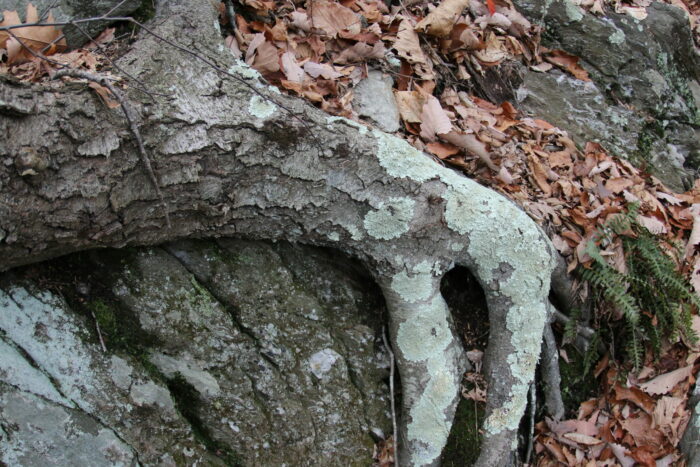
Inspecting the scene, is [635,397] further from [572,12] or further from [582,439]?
[572,12]

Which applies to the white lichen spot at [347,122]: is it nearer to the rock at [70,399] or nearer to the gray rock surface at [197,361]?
the gray rock surface at [197,361]

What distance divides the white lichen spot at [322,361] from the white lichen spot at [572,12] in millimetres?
3761

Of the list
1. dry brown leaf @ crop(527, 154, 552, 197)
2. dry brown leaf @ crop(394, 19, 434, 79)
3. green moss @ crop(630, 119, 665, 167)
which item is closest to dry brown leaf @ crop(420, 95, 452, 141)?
dry brown leaf @ crop(394, 19, 434, 79)

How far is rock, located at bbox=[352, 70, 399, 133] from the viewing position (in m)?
3.65

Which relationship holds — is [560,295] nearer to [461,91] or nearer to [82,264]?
[461,91]

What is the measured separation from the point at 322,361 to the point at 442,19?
8.20 ft

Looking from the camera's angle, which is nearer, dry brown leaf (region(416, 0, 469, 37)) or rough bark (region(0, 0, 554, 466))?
rough bark (region(0, 0, 554, 466))

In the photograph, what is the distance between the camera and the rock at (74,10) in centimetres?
297

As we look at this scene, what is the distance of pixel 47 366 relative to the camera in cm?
276

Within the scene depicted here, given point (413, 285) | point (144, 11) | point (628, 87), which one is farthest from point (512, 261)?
point (628, 87)

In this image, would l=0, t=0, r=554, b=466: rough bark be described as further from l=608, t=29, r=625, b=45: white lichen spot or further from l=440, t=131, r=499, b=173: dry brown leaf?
l=608, t=29, r=625, b=45: white lichen spot

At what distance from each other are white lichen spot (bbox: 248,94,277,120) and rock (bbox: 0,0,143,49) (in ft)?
2.83

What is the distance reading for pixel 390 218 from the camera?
3.04 meters

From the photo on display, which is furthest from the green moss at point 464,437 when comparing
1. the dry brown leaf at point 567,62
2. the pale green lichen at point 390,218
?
the dry brown leaf at point 567,62
